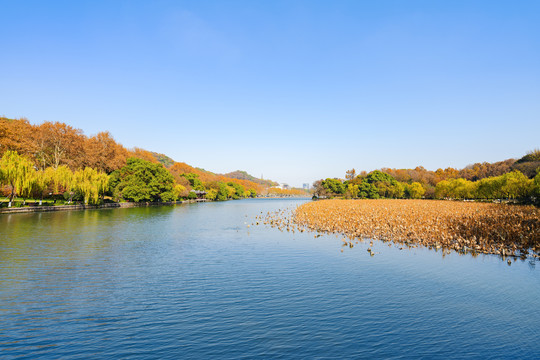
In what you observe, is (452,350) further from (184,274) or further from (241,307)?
(184,274)

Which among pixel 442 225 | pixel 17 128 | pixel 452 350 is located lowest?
pixel 452 350

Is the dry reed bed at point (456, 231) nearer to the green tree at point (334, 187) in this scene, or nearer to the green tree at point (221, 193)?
the green tree at point (334, 187)

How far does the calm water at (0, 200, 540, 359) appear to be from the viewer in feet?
27.6

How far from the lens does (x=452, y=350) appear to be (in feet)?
27.4

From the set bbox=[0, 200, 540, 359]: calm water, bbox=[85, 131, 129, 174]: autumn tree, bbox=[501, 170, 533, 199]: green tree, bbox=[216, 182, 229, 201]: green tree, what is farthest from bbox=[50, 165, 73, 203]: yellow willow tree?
bbox=[216, 182, 229, 201]: green tree

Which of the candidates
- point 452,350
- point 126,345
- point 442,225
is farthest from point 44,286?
point 442,225

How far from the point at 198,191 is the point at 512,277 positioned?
123 meters

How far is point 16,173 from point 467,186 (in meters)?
99.9

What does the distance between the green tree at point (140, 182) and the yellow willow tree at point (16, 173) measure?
933 inches

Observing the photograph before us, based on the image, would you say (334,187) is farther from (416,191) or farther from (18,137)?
(18,137)

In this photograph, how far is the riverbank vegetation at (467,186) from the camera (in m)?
62.8

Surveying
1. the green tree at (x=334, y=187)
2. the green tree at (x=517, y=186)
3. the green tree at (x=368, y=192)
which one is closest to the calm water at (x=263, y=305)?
the green tree at (x=517, y=186)

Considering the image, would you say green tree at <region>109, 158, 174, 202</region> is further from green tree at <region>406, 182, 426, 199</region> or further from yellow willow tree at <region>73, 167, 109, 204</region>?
green tree at <region>406, 182, 426, 199</region>

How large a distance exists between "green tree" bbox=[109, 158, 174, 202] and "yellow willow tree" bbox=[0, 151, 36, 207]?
77.7ft
